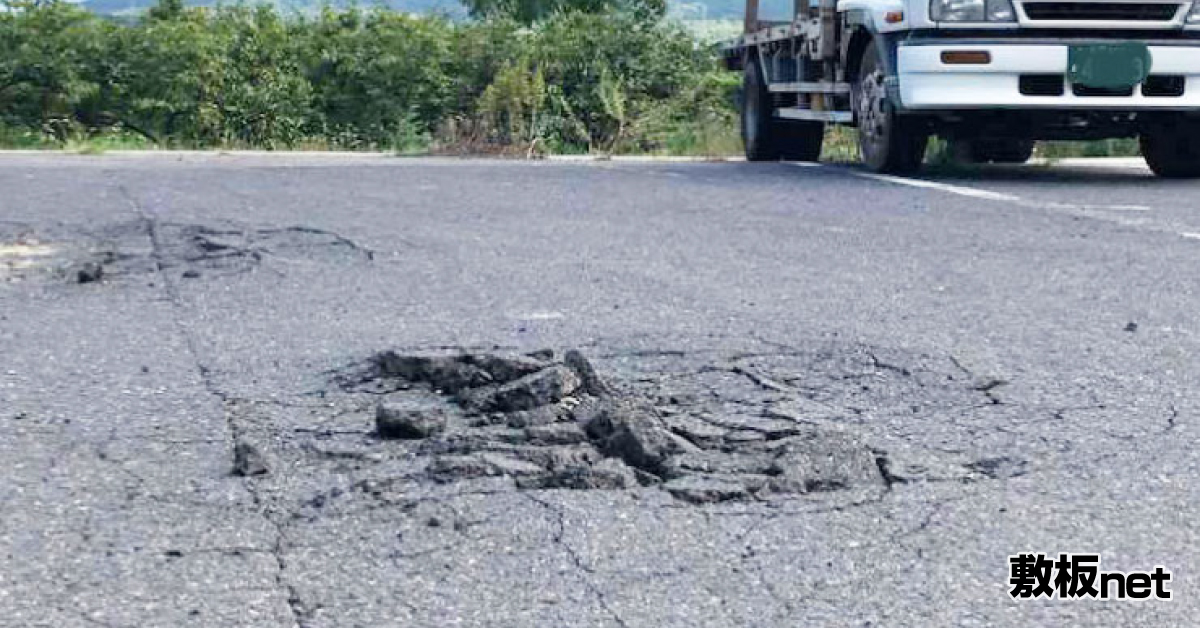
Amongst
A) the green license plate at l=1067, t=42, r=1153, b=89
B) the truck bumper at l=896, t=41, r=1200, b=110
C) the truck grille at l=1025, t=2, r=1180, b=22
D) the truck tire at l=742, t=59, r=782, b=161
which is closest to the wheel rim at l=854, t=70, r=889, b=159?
the truck bumper at l=896, t=41, r=1200, b=110

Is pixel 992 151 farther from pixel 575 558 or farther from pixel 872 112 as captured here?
pixel 575 558

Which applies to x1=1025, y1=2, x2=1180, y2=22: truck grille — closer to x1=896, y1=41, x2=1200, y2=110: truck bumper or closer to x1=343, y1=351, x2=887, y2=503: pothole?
x1=896, y1=41, x2=1200, y2=110: truck bumper

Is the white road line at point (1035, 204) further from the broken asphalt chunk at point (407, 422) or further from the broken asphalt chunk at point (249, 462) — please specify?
the broken asphalt chunk at point (249, 462)

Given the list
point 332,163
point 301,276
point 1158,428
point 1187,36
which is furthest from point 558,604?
point 332,163

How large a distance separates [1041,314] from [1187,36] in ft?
23.1

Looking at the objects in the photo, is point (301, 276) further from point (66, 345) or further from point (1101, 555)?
point (1101, 555)

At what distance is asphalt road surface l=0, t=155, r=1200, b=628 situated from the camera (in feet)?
11.0

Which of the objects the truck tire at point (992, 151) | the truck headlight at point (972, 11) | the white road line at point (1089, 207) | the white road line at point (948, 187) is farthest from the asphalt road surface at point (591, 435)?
the truck tire at point (992, 151)

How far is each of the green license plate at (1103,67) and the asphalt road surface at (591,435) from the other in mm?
3114

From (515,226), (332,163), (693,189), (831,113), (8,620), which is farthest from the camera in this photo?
(332,163)

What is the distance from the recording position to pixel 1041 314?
640 cm

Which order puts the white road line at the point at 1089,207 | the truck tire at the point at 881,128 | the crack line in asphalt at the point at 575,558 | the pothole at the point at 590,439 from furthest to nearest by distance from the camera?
the truck tire at the point at 881,128
the white road line at the point at 1089,207
the pothole at the point at 590,439
the crack line in asphalt at the point at 575,558

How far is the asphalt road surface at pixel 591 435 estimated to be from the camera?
3355mm

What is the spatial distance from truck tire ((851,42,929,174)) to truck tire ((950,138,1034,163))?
2067mm
